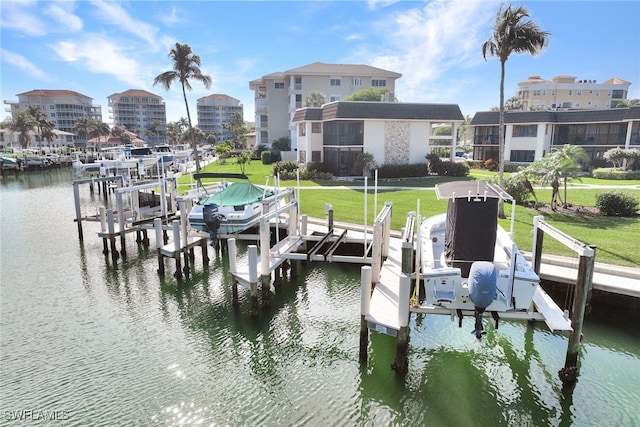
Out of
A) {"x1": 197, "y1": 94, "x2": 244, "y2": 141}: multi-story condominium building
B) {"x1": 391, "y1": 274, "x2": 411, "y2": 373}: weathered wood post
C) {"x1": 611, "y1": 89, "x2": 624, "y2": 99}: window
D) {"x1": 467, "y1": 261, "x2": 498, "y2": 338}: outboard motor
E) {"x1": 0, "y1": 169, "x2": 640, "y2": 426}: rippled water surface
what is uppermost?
{"x1": 197, "y1": 94, "x2": 244, "y2": 141}: multi-story condominium building

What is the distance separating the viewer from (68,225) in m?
24.9

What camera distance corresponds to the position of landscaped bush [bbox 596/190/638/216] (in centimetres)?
2022

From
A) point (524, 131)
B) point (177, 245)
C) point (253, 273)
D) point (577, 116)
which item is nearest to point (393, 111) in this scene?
point (524, 131)

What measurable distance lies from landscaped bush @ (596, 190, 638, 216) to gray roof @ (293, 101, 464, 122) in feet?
61.3

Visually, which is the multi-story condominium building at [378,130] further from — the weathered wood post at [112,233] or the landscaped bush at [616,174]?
the weathered wood post at [112,233]

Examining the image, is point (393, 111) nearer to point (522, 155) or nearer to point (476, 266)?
point (522, 155)

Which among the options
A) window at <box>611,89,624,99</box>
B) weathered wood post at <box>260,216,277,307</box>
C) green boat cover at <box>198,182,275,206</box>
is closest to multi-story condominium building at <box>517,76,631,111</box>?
window at <box>611,89,624,99</box>

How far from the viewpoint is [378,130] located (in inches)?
1480

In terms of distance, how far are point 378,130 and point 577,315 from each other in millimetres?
30677

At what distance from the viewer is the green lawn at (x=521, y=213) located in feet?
49.1

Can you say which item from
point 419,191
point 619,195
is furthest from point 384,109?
point 619,195

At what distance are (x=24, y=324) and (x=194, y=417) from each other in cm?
772

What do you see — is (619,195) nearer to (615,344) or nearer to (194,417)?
(615,344)

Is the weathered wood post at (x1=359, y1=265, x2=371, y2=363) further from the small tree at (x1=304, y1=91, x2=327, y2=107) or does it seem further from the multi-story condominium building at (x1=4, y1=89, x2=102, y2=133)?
the multi-story condominium building at (x1=4, y1=89, x2=102, y2=133)
